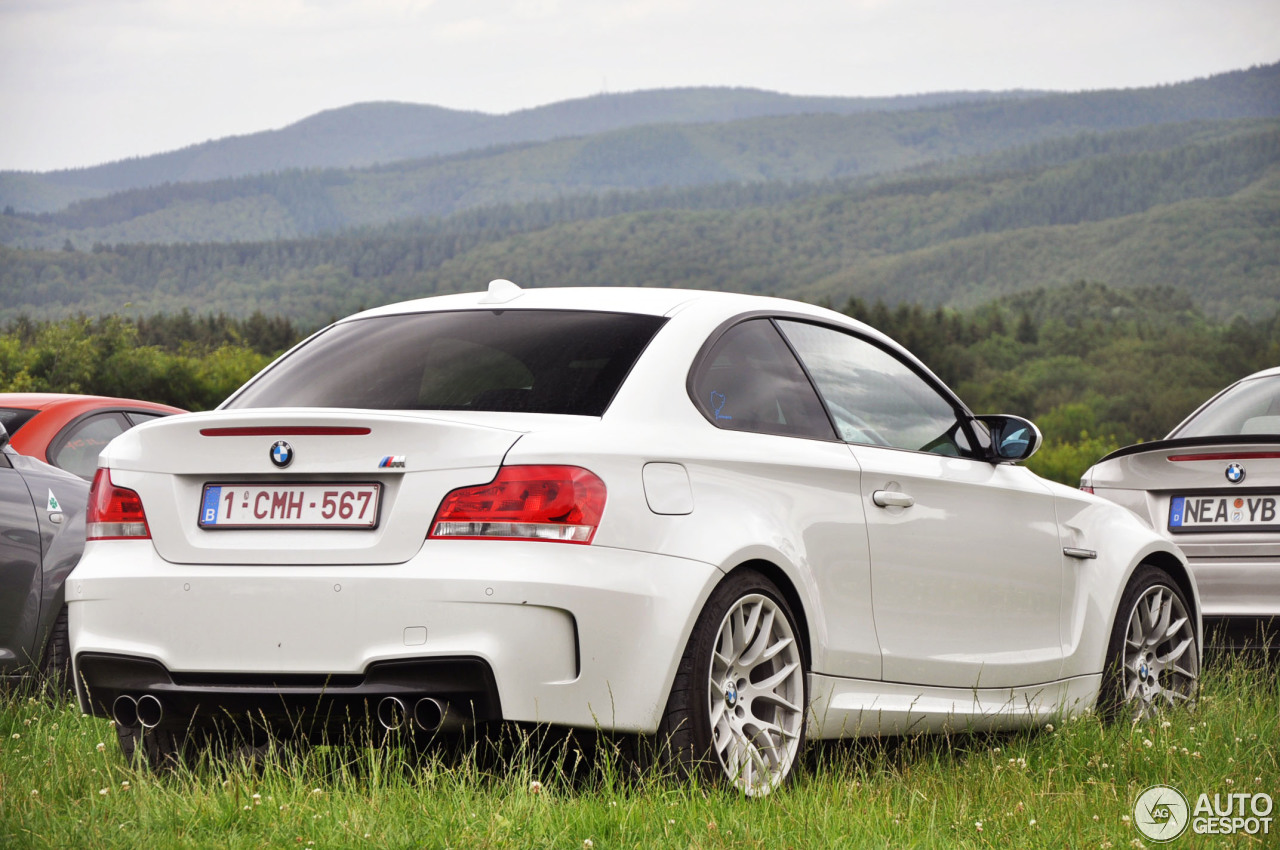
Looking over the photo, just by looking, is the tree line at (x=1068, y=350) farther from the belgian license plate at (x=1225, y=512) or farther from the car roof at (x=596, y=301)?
the car roof at (x=596, y=301)

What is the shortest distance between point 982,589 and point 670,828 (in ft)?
6.48

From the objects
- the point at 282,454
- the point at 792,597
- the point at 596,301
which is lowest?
the point at 792,597

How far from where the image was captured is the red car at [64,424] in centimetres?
809

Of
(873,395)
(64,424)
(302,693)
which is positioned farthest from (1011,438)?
(64,424)

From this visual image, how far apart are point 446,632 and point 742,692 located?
37.4 inches

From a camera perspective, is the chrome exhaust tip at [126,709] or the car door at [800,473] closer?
the chrome exhaust tip at [126,709]

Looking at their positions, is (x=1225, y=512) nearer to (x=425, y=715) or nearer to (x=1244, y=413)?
(x=1244, y=413)

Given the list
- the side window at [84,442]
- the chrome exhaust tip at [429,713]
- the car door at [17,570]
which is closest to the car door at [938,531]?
the chrome exhaust tip at [429,713]

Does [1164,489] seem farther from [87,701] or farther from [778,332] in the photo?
[87,701]

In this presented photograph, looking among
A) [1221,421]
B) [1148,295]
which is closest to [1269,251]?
[1148,295]

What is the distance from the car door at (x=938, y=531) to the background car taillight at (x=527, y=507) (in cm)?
129

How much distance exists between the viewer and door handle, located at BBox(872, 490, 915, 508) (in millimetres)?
4699

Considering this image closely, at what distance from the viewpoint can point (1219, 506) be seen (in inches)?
270

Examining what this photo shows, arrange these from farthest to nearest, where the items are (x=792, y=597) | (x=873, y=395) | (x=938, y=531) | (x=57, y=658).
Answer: (x=57, y=658)
(x=873, y=395)
(x=938, y=531)
(x=792, y=597)
